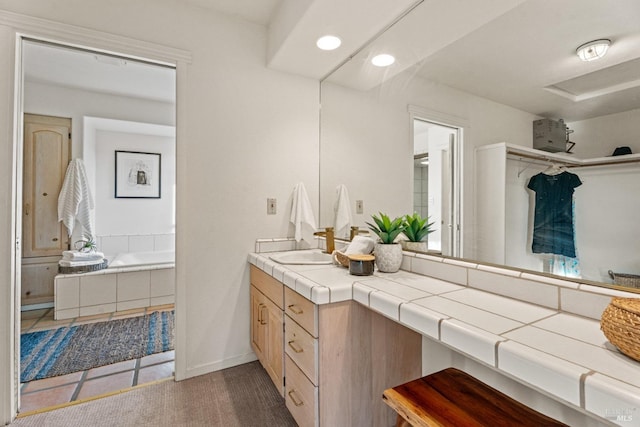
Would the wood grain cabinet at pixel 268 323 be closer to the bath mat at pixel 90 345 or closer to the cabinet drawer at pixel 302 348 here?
the cabinet drawer at pixel 302 348

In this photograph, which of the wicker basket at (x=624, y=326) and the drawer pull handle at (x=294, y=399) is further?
the drawer pull handle at (x=294, y=399)

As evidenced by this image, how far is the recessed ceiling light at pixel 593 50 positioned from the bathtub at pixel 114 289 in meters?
3.68

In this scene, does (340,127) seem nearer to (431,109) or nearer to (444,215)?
(431,109)

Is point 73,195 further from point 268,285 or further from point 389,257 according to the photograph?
point 389,257

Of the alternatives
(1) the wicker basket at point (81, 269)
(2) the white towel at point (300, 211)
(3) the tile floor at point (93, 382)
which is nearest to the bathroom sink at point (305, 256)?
(2) the white towel at point (300, 211)

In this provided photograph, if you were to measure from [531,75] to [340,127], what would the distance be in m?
1.33

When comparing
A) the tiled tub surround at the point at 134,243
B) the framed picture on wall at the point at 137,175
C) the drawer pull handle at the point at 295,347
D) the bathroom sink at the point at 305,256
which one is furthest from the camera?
the framed picture on wall at the point at 137,175

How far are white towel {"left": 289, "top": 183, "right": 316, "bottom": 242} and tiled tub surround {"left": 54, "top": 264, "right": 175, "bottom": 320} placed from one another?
77.5 inches

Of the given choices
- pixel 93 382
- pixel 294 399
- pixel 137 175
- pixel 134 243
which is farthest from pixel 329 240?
pixel 137 175

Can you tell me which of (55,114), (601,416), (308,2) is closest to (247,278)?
(308,2)

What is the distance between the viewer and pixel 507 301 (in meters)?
1.04

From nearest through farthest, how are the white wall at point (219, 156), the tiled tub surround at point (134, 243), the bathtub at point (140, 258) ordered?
the white wall at point (219, 156) → the bathtub at point (140, 258) → the tiled tub surround at point (134, 243)

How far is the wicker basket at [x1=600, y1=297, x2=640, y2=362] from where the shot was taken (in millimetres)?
624

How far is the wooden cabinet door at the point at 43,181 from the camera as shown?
126 inches
